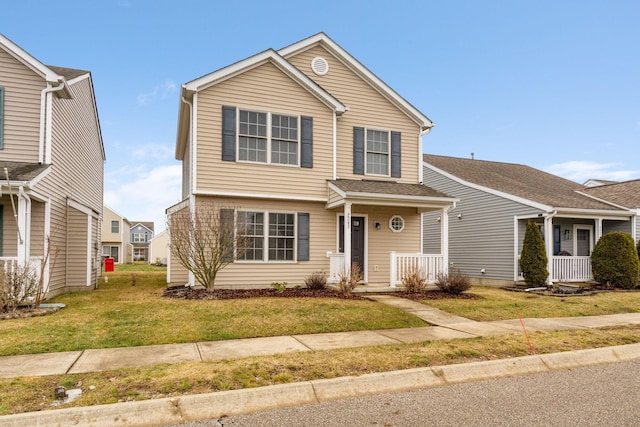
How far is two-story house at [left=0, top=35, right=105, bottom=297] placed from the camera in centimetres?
1005

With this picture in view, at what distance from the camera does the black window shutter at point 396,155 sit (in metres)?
15.0

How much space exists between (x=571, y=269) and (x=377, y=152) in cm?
876

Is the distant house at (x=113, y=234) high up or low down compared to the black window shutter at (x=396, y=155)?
down

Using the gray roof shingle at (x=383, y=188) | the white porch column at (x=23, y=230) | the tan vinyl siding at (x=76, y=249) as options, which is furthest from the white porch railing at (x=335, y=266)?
the white porch column at (x=23, y=230)

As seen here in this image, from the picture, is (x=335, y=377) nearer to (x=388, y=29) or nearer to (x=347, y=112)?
(x=347, y=112)

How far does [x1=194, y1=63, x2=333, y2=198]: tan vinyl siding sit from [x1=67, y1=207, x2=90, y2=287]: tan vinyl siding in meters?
4.51

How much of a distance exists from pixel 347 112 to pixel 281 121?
2444 mm

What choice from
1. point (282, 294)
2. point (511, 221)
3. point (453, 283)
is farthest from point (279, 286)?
point (511, 221)

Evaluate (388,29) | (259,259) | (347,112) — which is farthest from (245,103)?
(388,29)

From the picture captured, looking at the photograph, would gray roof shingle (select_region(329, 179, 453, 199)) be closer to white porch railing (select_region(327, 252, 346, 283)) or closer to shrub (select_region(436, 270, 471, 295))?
white porch railing (select_region(327, 252, 346, 283))

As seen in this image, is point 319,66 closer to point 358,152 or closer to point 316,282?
point 358,152

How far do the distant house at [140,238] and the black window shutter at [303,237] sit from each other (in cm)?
4861

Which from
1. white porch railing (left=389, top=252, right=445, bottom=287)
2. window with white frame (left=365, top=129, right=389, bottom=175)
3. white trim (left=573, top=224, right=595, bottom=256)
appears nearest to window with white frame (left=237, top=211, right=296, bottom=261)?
white porch railing (left=389, top=252, right=445, bottom=287)

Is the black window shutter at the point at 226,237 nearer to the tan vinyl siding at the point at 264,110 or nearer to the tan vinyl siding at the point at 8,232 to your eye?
the tan vinyl siding at the point at 264,110
